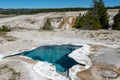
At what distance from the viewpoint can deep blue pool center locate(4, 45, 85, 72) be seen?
1931 cm

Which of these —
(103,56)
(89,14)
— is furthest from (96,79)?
(89,14)

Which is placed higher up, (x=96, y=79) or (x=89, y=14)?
(x=89, y=14)

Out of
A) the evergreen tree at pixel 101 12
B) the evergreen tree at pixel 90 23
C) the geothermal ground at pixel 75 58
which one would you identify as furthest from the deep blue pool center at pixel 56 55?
the evergreen tree at pixel 101 12

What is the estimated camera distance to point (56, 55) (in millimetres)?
23516

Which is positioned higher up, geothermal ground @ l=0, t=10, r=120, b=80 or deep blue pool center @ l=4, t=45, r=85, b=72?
geothermal ground @ l=0, t=10, r=120, b=80

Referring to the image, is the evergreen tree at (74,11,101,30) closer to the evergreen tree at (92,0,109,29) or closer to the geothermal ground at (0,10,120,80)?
the evergreen tree at (92,0,109,29)

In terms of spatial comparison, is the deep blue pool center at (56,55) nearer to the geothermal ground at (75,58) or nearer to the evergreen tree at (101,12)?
the geothermal ground at (75,58)

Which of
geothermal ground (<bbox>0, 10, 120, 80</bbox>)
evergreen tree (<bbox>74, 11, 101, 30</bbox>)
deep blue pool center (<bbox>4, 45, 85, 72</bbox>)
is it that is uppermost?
evergreen tree (<bbox>74, 11, 101, 30</bbox>)

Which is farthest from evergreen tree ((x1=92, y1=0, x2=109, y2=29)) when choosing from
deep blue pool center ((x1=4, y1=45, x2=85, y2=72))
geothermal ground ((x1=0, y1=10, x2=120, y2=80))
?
deep blue pool center ((x1=4, y1=45, x2=85, y2=72))

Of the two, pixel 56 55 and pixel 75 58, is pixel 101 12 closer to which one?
pixel 56 55

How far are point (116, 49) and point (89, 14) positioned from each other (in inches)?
701

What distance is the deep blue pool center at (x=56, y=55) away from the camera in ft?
63.4

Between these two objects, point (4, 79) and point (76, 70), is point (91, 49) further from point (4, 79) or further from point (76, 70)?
point (4, 79)

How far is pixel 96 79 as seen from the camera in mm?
14984
